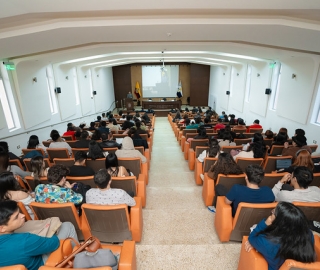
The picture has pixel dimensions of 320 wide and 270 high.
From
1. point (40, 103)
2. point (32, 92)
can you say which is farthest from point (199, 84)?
point (32, 92)

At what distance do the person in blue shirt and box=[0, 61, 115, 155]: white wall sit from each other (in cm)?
662

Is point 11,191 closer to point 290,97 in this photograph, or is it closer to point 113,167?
point 113,167

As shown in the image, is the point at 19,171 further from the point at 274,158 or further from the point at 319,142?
the point at 319,142

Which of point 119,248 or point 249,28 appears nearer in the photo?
point 119,248

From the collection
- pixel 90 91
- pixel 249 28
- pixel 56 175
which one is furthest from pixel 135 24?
pixel 90 91

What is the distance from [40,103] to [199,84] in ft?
43.7

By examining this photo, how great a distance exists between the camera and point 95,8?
277 centimetres

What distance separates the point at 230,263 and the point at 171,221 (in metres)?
0.95

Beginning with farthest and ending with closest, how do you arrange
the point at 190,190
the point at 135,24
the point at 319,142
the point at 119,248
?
1. the point at 319,142
2. the point at 190,190
3. the point at 135,24
4. the point at 119,248

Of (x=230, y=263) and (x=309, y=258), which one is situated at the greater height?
(x=309, y=258)

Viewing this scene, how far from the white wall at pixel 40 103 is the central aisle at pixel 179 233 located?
4.89 metres

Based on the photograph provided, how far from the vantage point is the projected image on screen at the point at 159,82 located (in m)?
16.9

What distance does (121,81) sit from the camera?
17734 millimetres

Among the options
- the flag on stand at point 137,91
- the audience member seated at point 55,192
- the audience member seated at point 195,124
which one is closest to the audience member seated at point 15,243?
the audience member seated at point 55,192
